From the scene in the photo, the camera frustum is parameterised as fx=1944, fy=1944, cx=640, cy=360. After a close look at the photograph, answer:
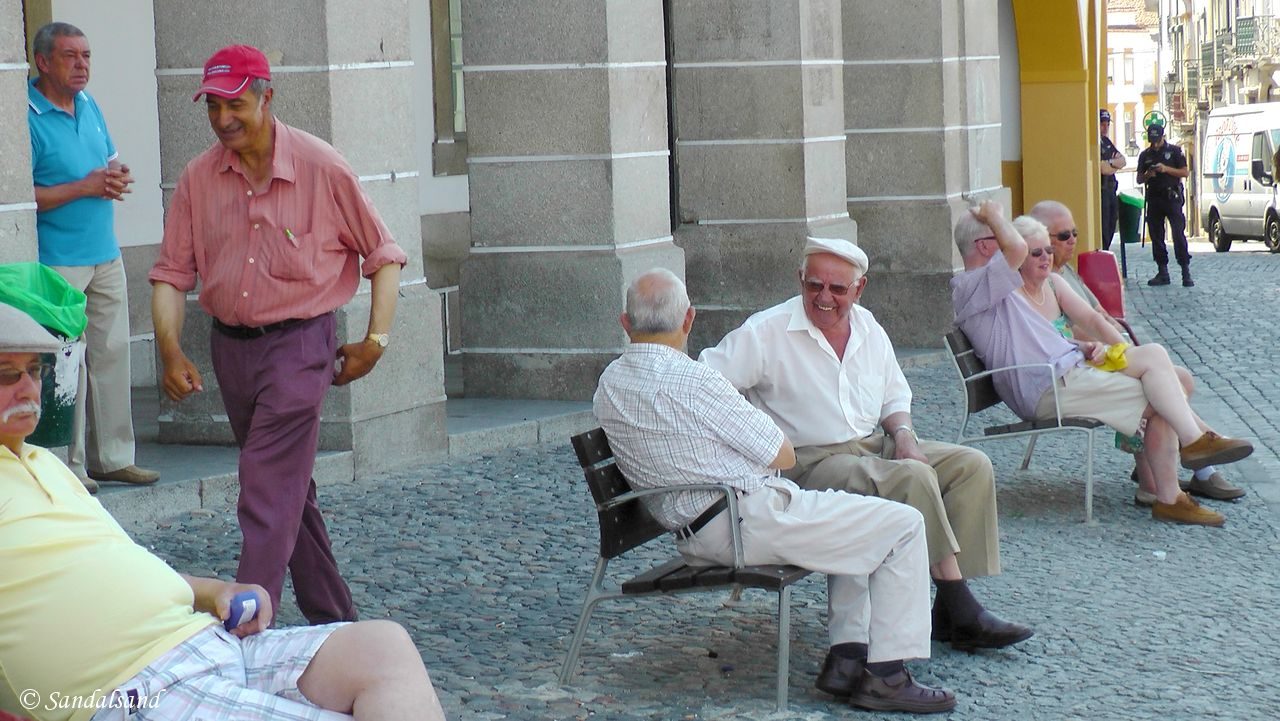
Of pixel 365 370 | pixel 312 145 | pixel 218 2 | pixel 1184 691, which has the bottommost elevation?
pixel 1184 691

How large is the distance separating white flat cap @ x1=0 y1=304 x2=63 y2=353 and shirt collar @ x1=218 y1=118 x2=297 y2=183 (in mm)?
1939

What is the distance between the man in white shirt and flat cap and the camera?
19.6ft

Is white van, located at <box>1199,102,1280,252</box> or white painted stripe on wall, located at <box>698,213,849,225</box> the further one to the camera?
white van, located at <box>1199,102,1280,252</box>

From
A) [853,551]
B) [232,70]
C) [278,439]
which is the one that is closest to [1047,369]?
[853,551]

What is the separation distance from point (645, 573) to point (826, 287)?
3.94ft

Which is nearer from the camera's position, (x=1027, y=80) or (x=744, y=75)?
(x=744, y=75)

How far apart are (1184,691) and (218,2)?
5.58 meters

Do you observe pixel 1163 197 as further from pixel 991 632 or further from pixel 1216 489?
pixel 991 632

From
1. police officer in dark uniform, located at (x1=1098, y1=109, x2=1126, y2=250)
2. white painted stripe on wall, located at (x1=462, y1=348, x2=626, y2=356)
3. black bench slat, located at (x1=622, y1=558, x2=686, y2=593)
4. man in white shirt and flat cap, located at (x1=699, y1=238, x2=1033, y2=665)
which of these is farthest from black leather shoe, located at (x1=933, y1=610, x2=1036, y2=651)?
police officer in dark uniform, located at (x1=1098, y1=109, x2=1126, y2=250)

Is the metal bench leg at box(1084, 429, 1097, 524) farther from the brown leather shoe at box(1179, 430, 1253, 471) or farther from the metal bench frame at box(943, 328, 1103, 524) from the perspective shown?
the brown leather shoe at box(1179, 430, 1253, 471)

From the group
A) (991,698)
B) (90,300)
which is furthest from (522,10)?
(991,698)

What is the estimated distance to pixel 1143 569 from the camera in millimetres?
7297

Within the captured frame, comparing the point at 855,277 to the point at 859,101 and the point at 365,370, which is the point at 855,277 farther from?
the point at 859,101

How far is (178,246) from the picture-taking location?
584 cm
